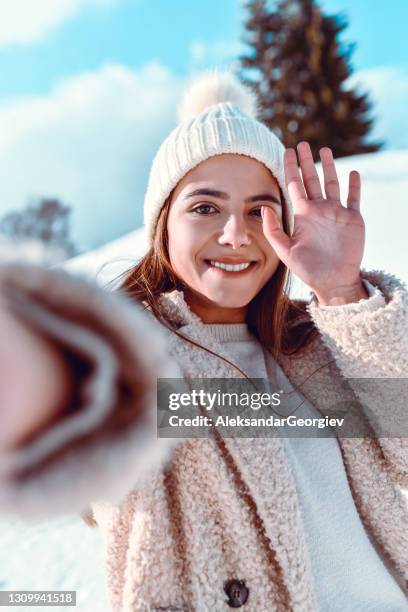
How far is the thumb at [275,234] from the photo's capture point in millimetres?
995

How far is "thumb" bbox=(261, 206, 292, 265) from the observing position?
3.26ft

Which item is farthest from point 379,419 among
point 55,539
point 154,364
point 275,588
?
point 55,539

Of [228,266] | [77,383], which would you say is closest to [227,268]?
[228,266]

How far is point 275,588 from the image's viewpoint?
848 millimetres

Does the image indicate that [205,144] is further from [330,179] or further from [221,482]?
[221,482]

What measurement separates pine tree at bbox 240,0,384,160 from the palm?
10474 millimetres

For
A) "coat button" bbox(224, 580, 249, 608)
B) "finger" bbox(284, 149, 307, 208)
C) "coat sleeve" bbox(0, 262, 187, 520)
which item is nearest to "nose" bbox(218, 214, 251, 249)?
"finger" bbox(284, 149, 307, 208)

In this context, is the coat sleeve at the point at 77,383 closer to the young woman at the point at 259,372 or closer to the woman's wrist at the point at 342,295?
the young woman at the point at 259,372

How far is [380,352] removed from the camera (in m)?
0.93

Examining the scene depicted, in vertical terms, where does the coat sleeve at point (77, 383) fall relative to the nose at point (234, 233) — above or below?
below

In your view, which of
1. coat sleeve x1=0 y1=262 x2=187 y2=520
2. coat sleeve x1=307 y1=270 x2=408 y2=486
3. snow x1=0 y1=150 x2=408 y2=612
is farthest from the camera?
snow x1=0 y1=150 x2=408 y2=612

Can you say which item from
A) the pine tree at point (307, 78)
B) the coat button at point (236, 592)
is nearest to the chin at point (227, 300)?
the coat button at point (236, 592)

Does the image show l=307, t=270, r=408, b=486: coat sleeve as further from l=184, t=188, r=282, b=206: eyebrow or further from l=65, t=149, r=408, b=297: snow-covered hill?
l=65, t=149, r=408, b=297: snow-covered hill

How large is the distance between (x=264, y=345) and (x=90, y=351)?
892mm
